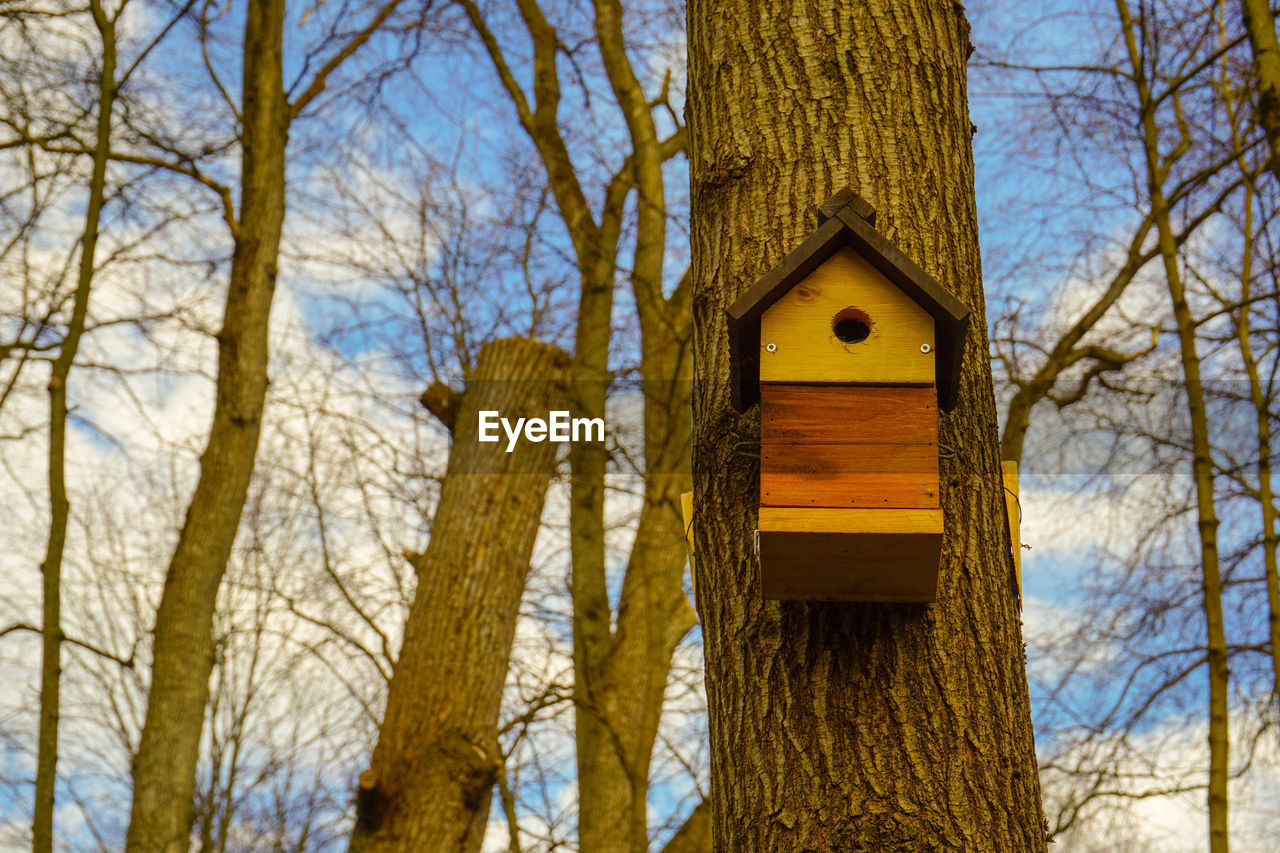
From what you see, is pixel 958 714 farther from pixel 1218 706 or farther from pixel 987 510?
pixel 1218 706

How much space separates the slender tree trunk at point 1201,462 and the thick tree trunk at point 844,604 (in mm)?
3079

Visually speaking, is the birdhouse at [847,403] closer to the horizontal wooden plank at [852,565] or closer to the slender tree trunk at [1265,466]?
the horizontal wooden plank at [852,565]

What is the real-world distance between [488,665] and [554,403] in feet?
5.66

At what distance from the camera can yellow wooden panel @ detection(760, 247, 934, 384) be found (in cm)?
197

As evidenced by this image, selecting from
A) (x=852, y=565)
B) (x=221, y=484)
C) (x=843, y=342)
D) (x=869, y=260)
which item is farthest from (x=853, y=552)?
(x=221, y=484)

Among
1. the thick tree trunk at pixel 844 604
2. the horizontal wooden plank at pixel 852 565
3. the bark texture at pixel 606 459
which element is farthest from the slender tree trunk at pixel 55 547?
the horizontal wooden plank at pixel 852 565

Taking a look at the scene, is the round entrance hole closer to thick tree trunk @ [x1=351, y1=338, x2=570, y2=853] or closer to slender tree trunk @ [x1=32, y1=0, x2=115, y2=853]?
slender tree trunk @ [x1=32, y1=0, x2=115, y2=853]

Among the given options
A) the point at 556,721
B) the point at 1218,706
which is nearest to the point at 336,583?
the point at 556,721

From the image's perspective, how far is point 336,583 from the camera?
7918 millimetres

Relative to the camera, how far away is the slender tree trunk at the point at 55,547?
3850mm

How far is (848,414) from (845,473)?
0.10m

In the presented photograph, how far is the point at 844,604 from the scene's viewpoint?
1.96 meters

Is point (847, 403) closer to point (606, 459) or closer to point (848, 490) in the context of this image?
point (848, 490)

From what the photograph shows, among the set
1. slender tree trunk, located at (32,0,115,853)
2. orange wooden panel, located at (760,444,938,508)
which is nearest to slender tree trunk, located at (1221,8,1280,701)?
orange wooden panel, located at (760,444,938,508)
